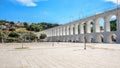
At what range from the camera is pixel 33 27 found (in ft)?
379

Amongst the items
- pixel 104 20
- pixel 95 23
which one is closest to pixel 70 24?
pixel 95 23

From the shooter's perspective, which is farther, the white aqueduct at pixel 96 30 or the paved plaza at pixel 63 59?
the white aqueduct at pixel 96 30

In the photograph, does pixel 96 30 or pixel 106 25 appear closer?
pixel 106 25

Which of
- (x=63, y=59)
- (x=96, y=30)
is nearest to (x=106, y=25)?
(x=96, y=30)

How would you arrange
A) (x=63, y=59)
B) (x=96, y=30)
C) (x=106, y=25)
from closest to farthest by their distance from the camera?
1. (x=63, y=59)
2. (x=106, y=25)
3. (x=96, y=30)

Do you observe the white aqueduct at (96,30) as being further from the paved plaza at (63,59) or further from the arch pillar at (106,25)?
the paved plaza at (63,59)

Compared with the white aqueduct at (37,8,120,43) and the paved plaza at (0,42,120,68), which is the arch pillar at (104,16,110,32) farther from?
the paved plaza at (0,42,120,68)

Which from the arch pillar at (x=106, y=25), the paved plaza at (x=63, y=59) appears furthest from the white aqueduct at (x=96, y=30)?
the paved plaza at (x=63, y=59)

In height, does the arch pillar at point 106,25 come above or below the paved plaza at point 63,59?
above

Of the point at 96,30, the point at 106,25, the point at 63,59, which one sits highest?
the point at 106,25

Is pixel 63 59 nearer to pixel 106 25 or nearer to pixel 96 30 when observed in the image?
pixel 106 25

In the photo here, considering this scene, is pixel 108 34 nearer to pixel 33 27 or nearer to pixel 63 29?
pixel 63 29

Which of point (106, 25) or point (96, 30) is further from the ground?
point (106, 25)

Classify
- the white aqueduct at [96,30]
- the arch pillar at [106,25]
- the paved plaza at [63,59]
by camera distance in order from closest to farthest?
the paved plaza at [63,59], the white aqueduct at [96,30], the arch pillar at [106,25]
